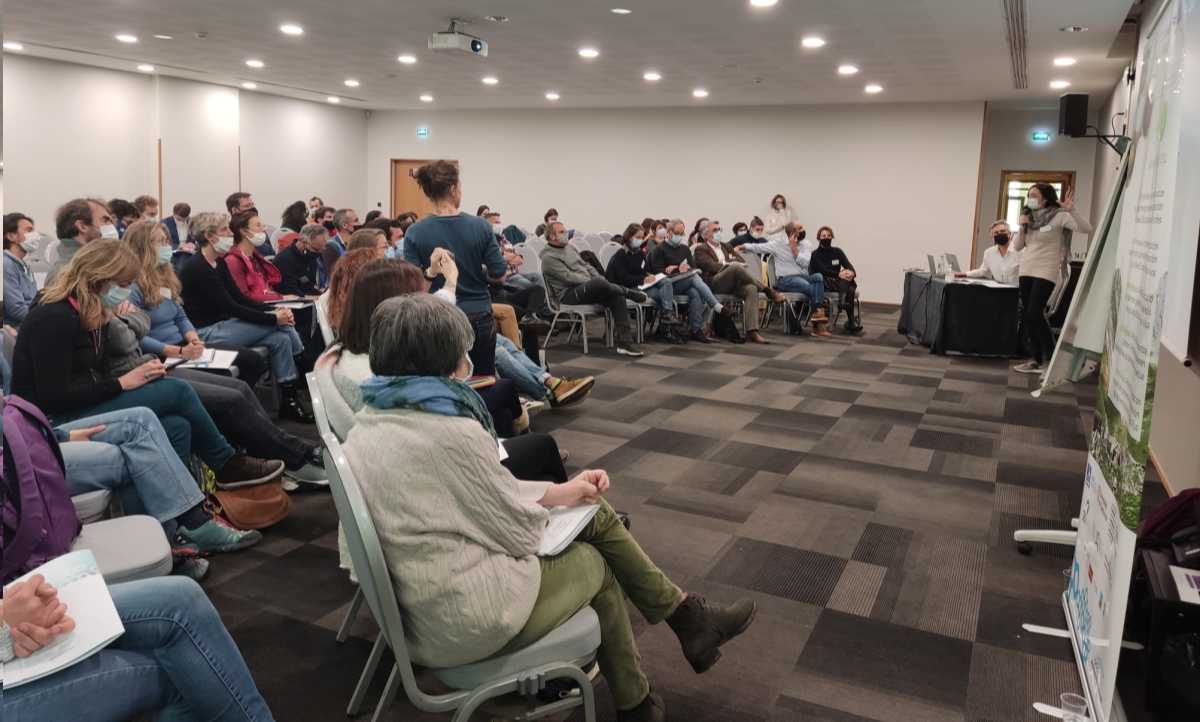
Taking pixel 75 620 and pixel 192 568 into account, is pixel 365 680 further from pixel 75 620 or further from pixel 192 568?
pixel 192 568

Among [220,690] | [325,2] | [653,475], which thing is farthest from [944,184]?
[220,690]

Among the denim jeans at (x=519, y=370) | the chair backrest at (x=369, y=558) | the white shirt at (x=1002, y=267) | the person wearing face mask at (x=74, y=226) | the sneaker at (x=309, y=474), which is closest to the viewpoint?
the chair backrest at (x=369, y=558)

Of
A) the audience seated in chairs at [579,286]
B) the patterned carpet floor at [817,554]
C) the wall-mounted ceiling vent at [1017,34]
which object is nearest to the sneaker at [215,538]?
the patterned carpet floor at [817,554]

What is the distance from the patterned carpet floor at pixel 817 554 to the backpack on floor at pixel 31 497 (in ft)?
2.26

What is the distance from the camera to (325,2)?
7559mm

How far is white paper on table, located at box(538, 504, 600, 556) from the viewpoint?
1.94m

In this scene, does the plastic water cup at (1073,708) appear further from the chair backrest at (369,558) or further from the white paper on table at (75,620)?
the white paper on table at (75,620)

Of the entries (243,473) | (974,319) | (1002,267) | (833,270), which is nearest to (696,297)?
(833,270)

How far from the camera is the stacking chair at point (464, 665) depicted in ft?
5.46

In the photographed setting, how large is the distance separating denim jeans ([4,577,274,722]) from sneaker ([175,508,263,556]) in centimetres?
156

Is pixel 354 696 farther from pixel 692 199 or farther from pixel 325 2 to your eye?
pixel 692 199

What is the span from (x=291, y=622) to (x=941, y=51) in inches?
340

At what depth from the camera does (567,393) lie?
5.45 meters

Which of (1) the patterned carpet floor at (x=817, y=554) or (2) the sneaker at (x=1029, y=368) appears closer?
(1) the patterned carpet floor at (x=817, y=554)
